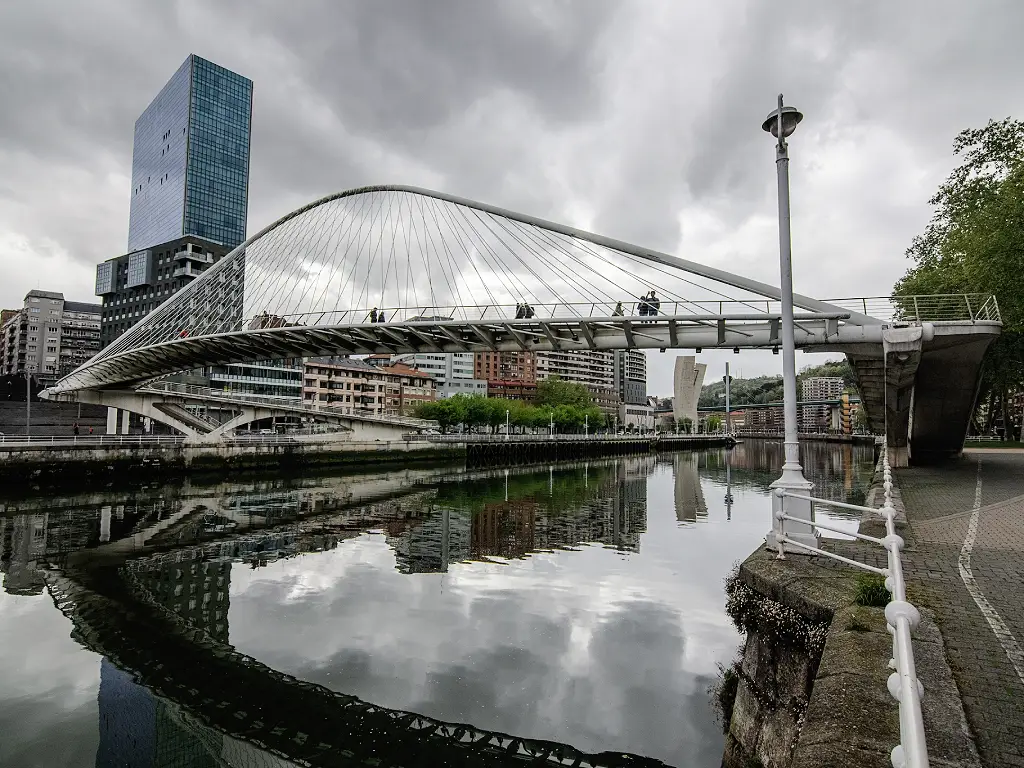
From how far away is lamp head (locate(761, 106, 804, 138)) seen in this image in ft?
31.3

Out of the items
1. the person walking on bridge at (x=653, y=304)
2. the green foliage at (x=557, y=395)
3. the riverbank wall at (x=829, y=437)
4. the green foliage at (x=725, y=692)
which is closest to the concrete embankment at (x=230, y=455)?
the person walking on bridge at (x=653, y=304)

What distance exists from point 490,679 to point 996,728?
6.92 meters

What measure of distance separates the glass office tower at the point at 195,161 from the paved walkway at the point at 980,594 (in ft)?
432

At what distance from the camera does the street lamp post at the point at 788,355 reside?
28.7ft

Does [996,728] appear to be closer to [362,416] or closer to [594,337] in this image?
[594,337]

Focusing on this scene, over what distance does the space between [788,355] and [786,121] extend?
12.2 ft

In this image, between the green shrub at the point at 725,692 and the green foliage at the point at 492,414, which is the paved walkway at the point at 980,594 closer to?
the green shrub at the point at 725,692

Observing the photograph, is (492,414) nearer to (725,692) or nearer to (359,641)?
(359,641)

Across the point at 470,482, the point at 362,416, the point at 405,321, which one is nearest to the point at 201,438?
the point at 362,416

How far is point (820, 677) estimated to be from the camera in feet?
14.8

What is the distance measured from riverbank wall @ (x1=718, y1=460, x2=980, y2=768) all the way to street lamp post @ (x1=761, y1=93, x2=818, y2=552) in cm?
75

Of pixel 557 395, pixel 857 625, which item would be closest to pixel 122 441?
pixel 857 625

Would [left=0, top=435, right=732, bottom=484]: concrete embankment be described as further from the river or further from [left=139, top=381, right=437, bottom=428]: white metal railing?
the river

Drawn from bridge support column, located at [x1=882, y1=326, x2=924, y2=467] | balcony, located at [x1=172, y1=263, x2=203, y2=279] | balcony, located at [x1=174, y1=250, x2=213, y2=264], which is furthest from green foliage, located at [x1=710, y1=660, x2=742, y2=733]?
balcony, located at [x1=174, y1=250, x2=213, y2=264]
